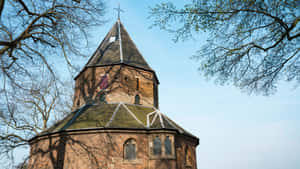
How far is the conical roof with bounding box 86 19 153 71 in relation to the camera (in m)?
19.5

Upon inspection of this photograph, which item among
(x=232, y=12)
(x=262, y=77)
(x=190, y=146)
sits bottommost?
(x=190, y=146)

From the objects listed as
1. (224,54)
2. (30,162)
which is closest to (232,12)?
(224,54)

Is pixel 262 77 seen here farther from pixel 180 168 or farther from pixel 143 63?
pixel 143 63

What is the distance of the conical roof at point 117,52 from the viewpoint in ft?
64.0

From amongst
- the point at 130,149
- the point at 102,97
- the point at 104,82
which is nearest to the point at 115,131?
the point at 130,149

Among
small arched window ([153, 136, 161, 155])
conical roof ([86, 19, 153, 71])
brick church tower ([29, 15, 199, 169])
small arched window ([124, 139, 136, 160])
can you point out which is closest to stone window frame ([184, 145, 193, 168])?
brick church tower ([29, 15, 199, 169])

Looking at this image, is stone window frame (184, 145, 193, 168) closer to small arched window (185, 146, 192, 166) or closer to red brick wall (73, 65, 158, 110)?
small arched window (185, 146, 192, 166)

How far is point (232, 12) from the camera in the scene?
6.92 metres

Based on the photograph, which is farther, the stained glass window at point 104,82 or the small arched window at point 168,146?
the stained glass window at point 104,82

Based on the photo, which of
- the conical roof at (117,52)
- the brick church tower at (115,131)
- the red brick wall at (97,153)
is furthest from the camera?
the conical roof at (117,52)

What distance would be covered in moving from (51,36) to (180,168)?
10637mm

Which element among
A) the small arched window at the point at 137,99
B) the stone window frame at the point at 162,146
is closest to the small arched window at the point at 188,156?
the stone window frame at the point at 162,146

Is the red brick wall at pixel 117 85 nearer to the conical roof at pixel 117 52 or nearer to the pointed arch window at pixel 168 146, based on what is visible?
the conical roof at pixel 117 52

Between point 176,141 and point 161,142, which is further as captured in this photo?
point 176,141
